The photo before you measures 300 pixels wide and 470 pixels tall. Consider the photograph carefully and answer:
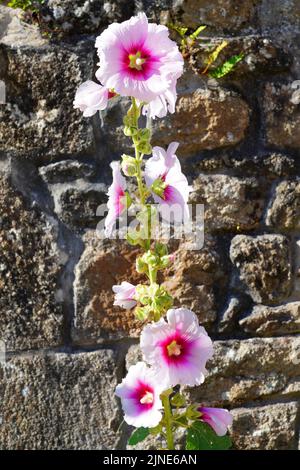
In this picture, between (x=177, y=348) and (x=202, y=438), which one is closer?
(x=177, y=348)

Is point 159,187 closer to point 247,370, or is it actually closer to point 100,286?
point 100,286

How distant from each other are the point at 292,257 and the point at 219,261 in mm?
214

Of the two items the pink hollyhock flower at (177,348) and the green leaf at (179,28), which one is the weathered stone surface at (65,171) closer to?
the green leaf at (179,28)

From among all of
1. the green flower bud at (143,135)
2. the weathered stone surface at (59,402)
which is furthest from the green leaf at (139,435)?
the green flower bud at (143,135)

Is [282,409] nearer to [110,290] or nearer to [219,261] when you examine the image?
[219,261]

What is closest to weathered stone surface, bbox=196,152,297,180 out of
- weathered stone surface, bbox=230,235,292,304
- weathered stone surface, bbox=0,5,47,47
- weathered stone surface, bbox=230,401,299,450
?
weathered stone surface, bbox=230,235,292,304

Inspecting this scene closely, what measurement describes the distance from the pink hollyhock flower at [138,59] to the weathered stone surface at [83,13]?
57 cm

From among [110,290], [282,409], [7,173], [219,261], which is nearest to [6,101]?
[7,173]

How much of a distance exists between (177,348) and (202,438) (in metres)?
0.26

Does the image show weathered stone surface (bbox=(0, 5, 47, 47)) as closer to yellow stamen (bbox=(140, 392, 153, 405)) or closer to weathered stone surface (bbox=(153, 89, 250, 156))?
weathered stone surface (bbox=(153, 89, 250, 156))

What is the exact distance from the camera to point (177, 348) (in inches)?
53.4

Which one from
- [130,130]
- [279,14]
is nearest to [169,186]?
[130,130]

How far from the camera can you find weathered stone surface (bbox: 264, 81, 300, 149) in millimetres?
1907

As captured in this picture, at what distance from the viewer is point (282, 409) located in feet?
6.59
